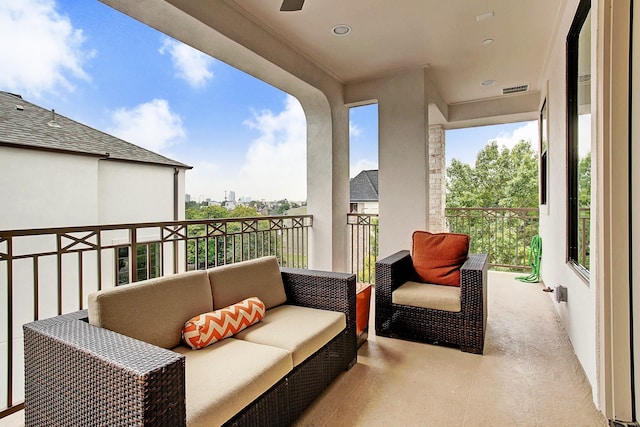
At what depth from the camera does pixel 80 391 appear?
1.10 m

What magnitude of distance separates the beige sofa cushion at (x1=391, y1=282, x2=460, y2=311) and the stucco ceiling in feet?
7.65

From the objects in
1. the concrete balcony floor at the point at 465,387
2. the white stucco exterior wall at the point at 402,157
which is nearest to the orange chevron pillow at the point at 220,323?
the concrete balcony floor at the point at 465,387

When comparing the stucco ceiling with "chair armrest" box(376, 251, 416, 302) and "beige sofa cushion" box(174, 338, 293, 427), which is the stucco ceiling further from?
"beige sofa cushion" box(174, 338, 293, 427)

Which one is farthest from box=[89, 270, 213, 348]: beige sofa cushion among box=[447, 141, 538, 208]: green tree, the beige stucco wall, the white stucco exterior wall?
box=[447, 141, 538, 208]: green tree

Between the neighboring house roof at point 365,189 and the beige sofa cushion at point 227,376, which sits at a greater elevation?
the neighboring house roof at point 365,189

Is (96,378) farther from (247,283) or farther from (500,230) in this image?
(500,230)

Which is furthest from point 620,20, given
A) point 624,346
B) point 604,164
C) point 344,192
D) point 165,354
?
point 344,192

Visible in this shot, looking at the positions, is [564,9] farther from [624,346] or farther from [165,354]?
[165,354]

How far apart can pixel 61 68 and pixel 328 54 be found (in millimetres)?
3823

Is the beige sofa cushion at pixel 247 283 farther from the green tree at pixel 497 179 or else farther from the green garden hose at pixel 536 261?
the green tree at pixel 497 179

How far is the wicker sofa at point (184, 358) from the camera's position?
1.01 meters

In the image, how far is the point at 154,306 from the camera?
159 centimetres

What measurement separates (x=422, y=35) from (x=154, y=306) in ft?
10.6

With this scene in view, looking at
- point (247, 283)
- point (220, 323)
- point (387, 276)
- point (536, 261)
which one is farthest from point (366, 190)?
point (220, 323)
